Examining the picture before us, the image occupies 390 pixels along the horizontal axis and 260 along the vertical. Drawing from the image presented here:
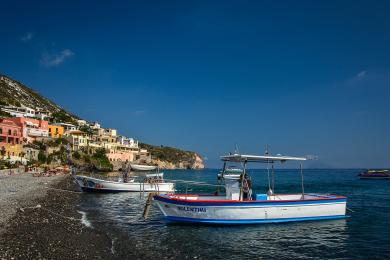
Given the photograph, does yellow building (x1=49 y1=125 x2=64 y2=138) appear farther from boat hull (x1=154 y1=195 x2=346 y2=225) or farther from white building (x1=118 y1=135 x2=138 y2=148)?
boat hull (x1=154 y1=195 x2=346 y2=225)

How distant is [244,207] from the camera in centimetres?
2223

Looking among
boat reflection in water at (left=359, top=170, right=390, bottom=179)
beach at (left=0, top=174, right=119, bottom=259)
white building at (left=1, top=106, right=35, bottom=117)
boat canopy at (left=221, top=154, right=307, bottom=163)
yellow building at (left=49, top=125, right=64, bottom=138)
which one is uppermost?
white building at (left=1, top=106, right=35, bottom=117)

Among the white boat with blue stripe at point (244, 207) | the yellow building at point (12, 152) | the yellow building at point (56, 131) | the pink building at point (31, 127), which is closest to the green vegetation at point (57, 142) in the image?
the pink building at point (31, 127)

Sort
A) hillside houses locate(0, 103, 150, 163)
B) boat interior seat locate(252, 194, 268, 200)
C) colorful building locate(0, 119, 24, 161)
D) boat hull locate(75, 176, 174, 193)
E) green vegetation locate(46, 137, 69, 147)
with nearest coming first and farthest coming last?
boat interior seat locate(252, 194, 268, 200) < boat hull locate(75, 176, 174, 193) < colorful building locate(0, 119, 24, 161) < hillside houses locate(0, 103, 150, 163) < green vegetation locate(46, 137, 69, 147)

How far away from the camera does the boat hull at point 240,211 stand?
2208 centimetres

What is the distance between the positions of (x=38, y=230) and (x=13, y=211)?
5.99 m

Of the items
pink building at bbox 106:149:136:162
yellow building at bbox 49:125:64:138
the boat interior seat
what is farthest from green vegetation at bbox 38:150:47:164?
the boat interior seat

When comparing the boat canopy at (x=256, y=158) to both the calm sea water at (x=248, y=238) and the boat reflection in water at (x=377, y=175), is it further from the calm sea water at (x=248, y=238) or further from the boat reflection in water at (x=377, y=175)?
the boat reflection in water at (x=377, y=175)

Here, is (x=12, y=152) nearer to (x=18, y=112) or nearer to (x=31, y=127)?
(x=31, y=127)

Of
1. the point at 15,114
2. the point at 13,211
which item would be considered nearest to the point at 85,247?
the point at 13,211

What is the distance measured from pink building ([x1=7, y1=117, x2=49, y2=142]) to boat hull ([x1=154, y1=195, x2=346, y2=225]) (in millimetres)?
76468

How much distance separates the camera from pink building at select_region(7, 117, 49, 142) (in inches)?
3469

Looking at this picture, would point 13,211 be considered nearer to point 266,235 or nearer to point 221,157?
point 221,157

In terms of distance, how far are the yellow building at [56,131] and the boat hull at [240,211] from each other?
289 feet
